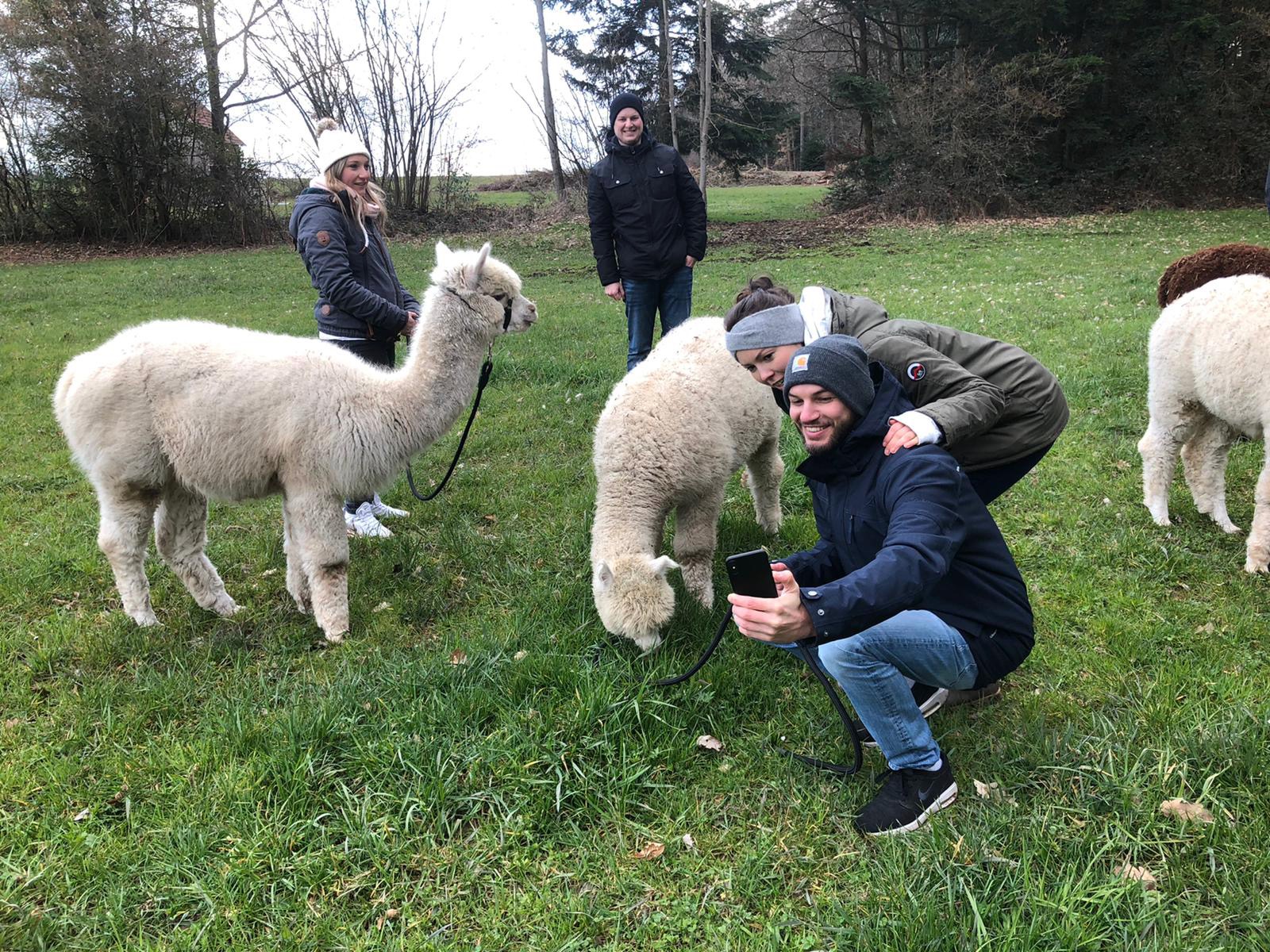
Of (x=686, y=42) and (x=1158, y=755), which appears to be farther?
(x=686, y=42)

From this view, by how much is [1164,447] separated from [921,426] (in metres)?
3.66

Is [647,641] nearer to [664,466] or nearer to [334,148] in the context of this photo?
[664,466]

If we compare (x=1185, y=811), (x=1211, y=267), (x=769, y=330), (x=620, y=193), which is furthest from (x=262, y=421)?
(x=1211, y=267)

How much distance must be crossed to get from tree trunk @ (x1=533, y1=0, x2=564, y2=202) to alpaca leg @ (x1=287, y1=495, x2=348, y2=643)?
27.7 metres

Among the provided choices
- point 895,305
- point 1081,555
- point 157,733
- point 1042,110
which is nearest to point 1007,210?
point 1042,110

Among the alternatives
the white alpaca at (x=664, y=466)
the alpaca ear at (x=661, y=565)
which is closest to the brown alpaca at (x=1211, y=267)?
the white alpaca at (x=664, y=466)

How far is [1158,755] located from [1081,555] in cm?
207

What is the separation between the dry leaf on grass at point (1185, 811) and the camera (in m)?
2.54

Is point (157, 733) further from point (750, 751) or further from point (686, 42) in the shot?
point (686, 42)

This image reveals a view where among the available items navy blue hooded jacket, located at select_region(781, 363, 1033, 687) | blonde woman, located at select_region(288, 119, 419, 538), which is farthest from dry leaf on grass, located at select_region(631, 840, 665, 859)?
blonde woman, located at select_region(288, 119, 419, 538)

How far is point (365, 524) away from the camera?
5449 millimetres

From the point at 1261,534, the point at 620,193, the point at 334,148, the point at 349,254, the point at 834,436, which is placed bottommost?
the point at 1261,534

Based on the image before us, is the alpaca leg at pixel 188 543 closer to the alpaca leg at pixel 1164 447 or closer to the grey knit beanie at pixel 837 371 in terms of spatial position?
the grey knit beanie at pixel 837 371

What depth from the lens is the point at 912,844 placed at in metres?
2.54
